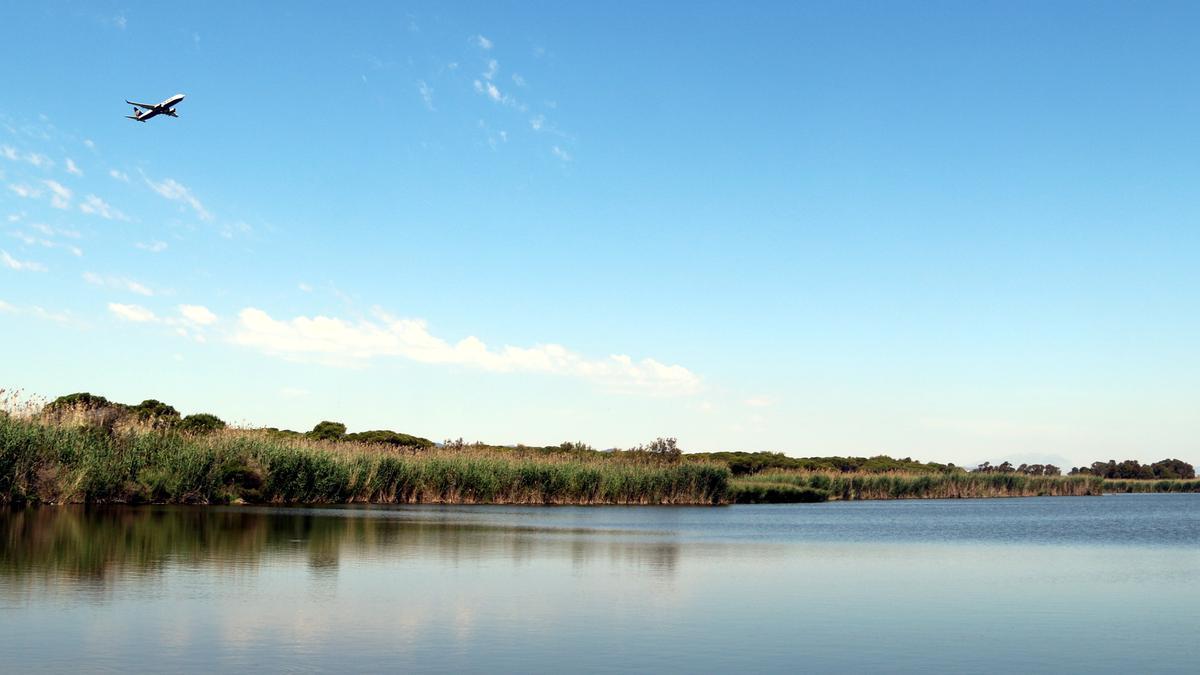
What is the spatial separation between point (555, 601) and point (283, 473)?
2610 centimetres

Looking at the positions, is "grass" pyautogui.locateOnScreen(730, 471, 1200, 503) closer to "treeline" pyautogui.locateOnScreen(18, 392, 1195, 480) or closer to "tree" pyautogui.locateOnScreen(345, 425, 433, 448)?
"treeline" pyautogui.locateOnScreen(18, 392, 1195, 480)

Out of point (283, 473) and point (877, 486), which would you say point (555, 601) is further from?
point (877, 486)

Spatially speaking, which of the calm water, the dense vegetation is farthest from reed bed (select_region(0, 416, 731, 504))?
the calm water

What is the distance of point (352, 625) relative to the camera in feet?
34.4

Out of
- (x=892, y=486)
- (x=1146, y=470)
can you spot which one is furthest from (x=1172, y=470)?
(x=892, y=486)

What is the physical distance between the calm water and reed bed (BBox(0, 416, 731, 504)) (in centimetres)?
417

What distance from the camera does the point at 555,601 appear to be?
1284cm

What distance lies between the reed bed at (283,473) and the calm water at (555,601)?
13.7 feet

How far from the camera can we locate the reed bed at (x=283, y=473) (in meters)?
29.2

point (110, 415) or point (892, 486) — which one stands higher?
point (110, 415)

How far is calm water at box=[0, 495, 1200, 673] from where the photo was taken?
9273 mm

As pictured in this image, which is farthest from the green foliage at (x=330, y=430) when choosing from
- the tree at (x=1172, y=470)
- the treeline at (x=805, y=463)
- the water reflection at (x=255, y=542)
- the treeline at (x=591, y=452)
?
the tree at (x=1172, y=470)

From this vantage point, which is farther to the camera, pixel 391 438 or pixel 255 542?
pixel 391 438

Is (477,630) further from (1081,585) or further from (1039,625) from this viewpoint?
(1081,585)
